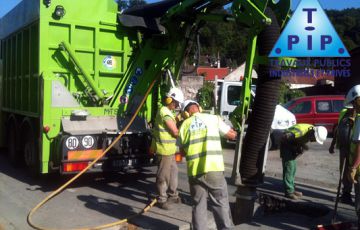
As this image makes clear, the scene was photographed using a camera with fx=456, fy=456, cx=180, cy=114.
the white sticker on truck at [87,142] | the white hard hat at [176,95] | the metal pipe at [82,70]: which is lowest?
the white sticker on truck at [87,142]

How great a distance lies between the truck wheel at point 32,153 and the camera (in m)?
7.97

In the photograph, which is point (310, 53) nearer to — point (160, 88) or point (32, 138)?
point (160, 88)

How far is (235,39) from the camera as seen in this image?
7631 cm

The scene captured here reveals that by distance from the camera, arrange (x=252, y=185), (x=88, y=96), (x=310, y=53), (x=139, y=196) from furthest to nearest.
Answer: (x=310, y=53) → (x=88, y=96) → (x=139, y=196) → (x=252, y=185)

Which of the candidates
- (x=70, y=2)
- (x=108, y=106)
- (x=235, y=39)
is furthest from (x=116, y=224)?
(x=235, y=39)

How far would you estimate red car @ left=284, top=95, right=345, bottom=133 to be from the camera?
616 inches

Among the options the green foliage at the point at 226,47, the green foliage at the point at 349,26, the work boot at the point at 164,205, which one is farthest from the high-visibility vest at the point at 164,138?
the green foliage at the point at 226,47

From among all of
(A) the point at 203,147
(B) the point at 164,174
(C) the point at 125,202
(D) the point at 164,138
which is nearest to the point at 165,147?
(D) the point at 164,138

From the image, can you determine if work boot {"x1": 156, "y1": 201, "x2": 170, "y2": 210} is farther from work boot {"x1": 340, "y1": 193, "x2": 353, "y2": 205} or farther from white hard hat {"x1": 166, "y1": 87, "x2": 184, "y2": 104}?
work boot {"x1": 340, "y1": 193, "x2": 353, "y2": 205}

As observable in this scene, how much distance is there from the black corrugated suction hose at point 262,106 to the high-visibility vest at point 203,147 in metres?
0.70

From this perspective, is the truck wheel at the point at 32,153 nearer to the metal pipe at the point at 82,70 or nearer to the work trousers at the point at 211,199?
the metal pipe at the point at 82,70

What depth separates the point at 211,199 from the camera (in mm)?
5098

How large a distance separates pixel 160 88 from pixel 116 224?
3.39m

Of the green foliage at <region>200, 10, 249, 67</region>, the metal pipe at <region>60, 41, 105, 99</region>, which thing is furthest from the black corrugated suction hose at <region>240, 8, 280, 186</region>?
the green foliage at <region>200, 10, 249, 67</region>
